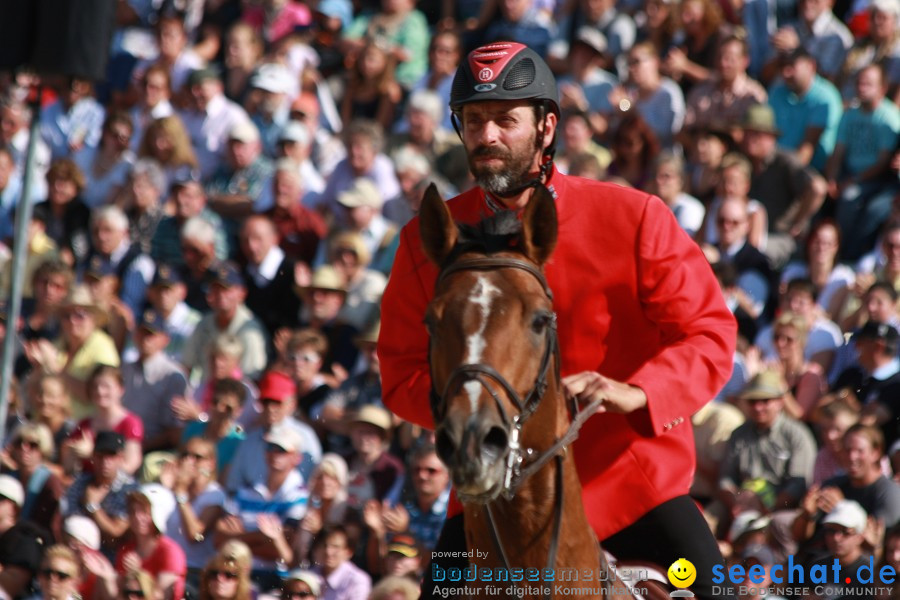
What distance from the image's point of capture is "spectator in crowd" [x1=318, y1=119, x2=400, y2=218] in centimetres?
1168

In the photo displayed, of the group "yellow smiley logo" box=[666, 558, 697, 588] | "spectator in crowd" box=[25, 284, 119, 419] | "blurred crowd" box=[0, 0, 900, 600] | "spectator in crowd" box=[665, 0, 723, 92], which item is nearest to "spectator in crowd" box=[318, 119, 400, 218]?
"blurred crowd" box=[0, 0, 900, 600]

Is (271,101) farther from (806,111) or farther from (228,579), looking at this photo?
(228,579)

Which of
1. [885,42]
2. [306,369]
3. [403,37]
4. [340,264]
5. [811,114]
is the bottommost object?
[306,369]

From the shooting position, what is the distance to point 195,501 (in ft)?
29.7

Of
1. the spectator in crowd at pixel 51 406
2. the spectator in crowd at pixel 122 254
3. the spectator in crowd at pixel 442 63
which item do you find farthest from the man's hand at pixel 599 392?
the spectator in crowd at pixel 442 63

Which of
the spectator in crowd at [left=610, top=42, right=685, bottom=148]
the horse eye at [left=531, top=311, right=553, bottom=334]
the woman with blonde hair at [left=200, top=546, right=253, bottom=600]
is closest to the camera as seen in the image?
the horse eye at [left=531, top=311, right=553, bottom=334]

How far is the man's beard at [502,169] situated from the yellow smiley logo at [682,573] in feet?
3.93

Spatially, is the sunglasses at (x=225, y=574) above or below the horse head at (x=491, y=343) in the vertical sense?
below

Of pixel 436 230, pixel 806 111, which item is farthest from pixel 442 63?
pixel 436 230

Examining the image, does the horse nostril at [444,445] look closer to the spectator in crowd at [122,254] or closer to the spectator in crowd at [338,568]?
the spectator in crowd at [338,568]

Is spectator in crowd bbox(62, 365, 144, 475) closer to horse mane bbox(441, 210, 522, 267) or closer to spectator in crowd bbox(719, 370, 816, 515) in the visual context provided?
spectator in crowd bbox(719, 370, 816, 515)

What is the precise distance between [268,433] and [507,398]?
224 inches

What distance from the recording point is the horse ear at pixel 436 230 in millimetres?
3955

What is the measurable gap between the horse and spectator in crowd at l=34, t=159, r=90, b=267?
28.6 ft
